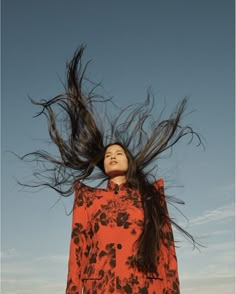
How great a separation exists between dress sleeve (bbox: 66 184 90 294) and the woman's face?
1.50 ft

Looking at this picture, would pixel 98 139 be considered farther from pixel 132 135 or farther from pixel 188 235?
pixel 188 235

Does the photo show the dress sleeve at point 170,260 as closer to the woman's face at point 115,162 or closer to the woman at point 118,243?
the woman at point 118,243

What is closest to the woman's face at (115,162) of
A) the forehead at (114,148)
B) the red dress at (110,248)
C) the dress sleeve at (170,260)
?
the forehead at (114,148)

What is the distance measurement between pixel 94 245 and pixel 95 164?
1270mm

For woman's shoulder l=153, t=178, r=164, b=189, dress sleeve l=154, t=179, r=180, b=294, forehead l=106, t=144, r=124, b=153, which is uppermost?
forehead l=106, t=144, r=124, b=153

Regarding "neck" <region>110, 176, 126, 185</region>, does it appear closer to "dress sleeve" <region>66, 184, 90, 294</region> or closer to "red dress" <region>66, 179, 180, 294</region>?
"red dress" <region>66, 179, 180, 294</region>

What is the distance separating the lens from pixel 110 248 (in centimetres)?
594

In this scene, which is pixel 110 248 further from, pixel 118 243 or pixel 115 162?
pixel 115 162

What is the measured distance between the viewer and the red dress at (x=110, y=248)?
5.77m

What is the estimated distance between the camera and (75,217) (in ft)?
20.8

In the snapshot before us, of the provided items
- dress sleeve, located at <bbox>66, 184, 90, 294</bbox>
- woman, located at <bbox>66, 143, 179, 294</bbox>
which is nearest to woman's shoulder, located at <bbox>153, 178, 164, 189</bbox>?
woman, located at <bbox>66, 143, 179, 294</bbox>

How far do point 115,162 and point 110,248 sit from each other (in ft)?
3.72

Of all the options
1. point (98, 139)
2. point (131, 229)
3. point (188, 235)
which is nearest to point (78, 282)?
point (131, 229)

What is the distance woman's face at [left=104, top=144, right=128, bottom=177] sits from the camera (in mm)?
6602
